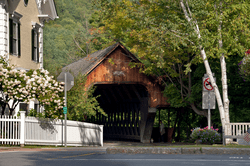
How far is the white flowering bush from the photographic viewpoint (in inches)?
760

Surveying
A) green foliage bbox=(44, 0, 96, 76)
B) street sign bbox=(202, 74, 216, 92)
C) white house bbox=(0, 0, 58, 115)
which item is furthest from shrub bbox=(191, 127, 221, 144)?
green foliage bbox=(44, 0, 96, 76)

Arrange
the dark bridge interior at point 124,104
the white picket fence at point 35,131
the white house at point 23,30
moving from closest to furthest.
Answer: the white picket fence at point 35,131
the white house at point 23,30
the dark bridge interior at point 124,104

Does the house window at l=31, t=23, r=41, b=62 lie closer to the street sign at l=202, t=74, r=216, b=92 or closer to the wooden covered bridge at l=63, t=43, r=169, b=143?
the wooden covered bridge at l=63, t=43, r=169, b=143

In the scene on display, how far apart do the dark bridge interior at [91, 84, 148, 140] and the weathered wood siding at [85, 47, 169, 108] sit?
1.13m

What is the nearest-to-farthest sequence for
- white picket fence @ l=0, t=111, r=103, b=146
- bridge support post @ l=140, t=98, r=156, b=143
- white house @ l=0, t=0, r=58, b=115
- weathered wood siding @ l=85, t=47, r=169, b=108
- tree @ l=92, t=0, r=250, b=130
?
white picket fence @ l=0, t=111, r=103, b=146
tree @ l=92, t=0, r=250, b=130
white house @ l=0, t=0, r=58, b=115
weathered wood siding @ l=85, t=47, r=169, b=108
bridge support post @ l=140, t=98, r=156, b=143

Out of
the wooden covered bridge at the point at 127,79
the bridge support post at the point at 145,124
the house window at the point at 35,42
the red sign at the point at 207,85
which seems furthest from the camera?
the bridge support post at the point at 145,124

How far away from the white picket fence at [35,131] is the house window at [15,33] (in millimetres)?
5106

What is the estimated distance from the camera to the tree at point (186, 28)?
22.2m

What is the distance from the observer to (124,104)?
131 ft

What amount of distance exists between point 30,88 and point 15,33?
20.7 feet

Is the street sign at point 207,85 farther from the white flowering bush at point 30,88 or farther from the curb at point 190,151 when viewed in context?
the curb at point 190,151

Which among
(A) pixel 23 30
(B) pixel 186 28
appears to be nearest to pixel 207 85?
(B) pixel 186 28

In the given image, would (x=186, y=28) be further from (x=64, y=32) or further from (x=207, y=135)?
(x=64, y=32)

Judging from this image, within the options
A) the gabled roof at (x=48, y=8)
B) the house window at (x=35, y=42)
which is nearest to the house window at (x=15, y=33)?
the house window at (x=35, y=42)
